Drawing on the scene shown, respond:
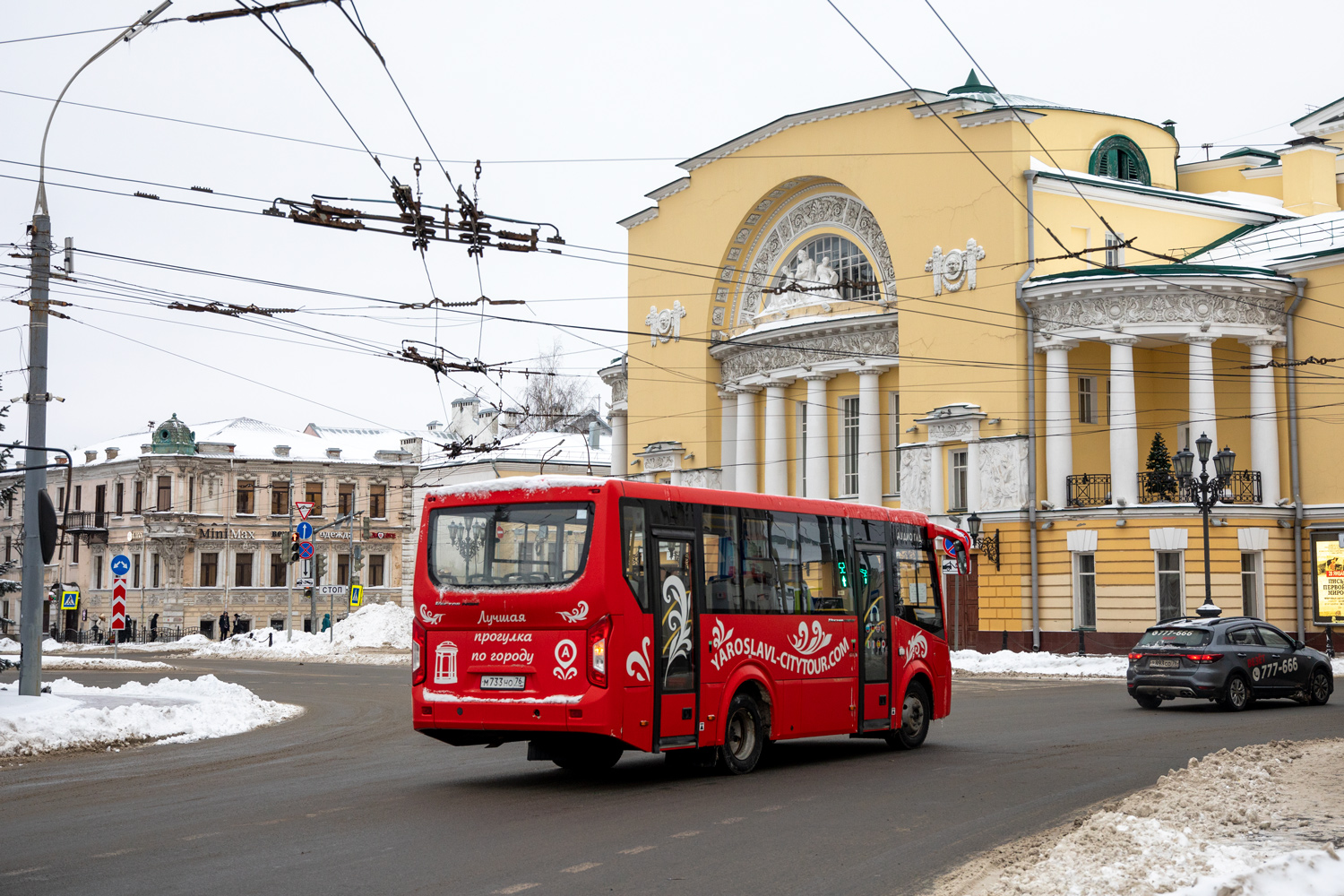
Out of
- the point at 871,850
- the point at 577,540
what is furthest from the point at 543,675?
the point at 871,850

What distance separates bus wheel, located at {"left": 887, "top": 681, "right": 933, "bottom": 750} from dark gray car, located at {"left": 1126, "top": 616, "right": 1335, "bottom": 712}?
702 centimetres

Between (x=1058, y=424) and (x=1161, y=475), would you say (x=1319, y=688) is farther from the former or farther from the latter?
(x=1058, y=424)

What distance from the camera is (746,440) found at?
50344 millimetres

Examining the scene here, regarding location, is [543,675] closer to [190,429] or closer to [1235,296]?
[1235,296]

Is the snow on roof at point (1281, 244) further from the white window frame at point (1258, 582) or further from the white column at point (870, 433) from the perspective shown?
the white column at point (870, 433)

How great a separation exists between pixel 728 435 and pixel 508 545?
3845 cm

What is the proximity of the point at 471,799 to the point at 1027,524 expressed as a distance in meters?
30.5

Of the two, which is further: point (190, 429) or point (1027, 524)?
point (190, 429)

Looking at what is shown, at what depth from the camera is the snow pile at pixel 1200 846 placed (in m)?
7.30

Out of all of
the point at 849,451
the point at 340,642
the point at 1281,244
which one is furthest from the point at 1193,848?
the point at 340,642

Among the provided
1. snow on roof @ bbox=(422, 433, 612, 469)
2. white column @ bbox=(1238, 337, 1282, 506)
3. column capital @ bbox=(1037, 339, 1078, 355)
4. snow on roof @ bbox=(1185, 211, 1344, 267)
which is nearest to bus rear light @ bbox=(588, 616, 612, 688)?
column capital @ bbox=(1037, 339, 1078, 355)

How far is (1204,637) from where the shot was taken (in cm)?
2298

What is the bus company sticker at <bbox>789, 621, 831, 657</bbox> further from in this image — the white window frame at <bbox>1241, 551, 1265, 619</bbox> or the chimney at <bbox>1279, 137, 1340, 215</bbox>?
the chimney at <bbox>1279, 137, 1340, 215</bbox>

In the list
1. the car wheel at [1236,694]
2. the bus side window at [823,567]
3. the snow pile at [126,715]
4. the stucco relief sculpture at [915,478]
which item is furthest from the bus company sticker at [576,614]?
the stucco relief sculpture at [915,478]
